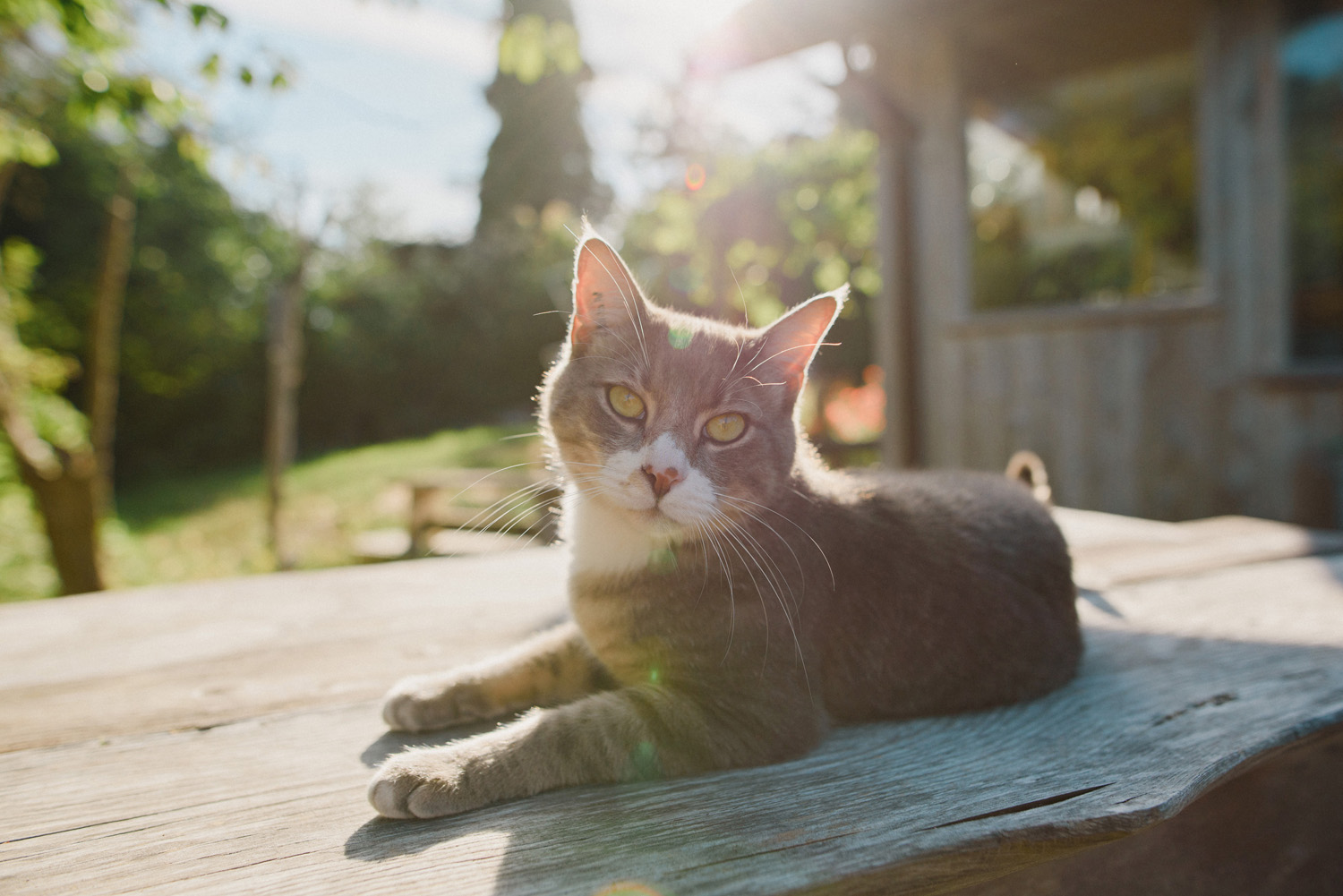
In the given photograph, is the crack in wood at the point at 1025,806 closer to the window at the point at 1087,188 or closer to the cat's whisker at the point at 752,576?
the cat's whisker at the point at 752,576

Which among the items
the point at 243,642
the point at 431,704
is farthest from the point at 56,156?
the point at 431,704

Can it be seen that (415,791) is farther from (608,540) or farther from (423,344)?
(423,344)

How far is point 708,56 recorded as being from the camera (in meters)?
5.22

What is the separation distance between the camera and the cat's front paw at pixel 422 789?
3.84 ft

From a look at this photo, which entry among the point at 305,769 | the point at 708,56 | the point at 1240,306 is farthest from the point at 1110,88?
the point at 305,769

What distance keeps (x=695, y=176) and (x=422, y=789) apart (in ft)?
38.5

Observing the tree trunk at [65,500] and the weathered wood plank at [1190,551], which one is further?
the tree trunk at [65,500]

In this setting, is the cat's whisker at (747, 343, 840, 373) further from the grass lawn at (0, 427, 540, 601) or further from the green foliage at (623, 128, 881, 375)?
the green foliage at (623, 128, 881, 375)

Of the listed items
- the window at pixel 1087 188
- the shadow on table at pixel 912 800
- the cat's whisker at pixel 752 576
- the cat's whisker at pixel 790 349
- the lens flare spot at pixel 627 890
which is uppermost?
the window at pixel 1087 188

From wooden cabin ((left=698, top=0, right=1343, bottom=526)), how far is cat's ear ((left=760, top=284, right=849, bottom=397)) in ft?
12.1

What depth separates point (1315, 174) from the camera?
4.33m

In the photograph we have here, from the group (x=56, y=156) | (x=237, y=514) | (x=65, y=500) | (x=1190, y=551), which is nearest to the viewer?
(x=1190, y=551)

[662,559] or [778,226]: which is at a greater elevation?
[778,226]

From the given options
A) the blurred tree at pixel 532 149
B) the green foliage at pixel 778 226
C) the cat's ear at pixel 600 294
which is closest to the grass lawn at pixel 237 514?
the green foliage at pixel 778 226
